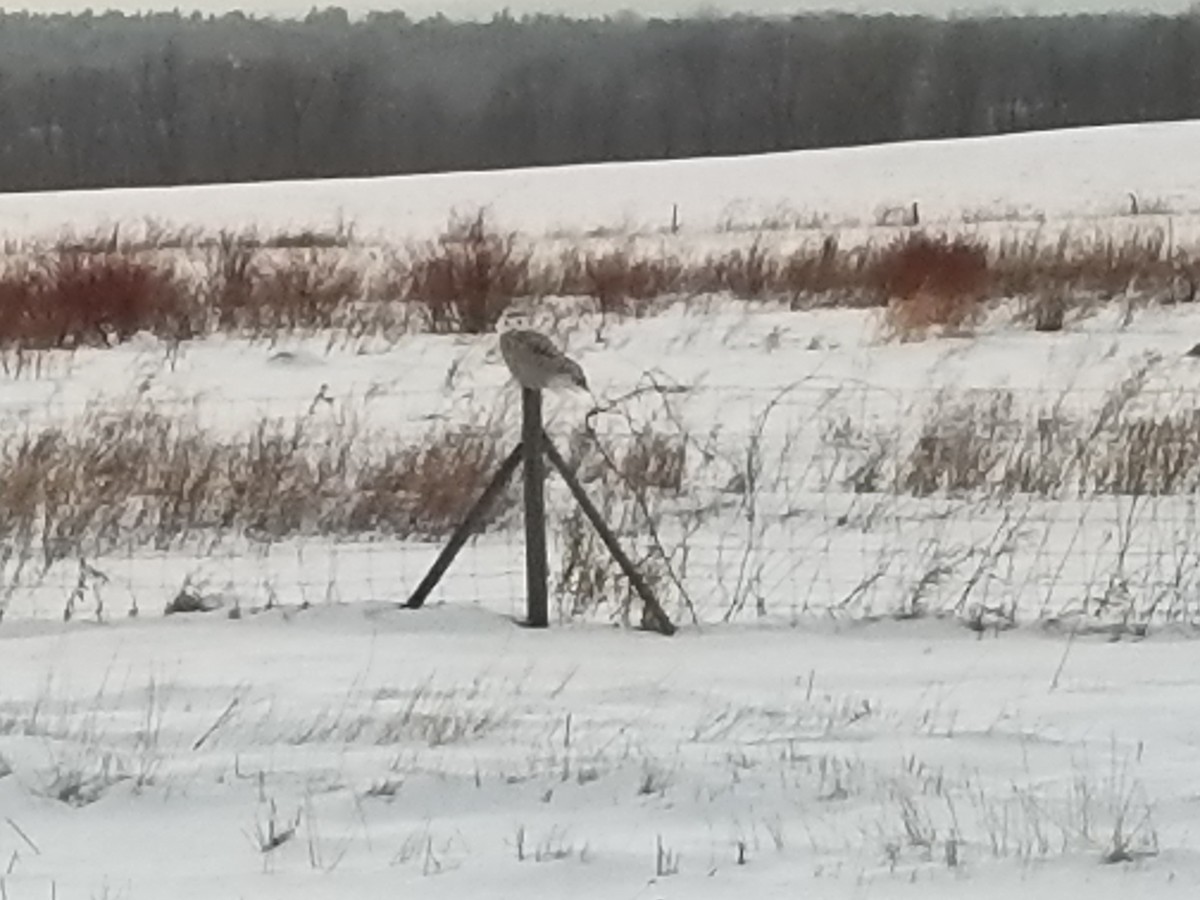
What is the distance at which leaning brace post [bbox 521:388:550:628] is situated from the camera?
5332 millimetres

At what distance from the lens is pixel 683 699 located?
4.69m

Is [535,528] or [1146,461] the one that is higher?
[535,528]

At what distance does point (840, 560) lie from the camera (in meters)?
6.33

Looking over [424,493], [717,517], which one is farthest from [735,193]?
[424,493]

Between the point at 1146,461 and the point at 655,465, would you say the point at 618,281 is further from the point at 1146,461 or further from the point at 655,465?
the point at 1146,461

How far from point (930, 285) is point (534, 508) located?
903 centimetres

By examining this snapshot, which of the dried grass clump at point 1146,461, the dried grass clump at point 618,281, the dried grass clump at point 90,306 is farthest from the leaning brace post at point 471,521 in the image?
the dried grass clump at point 618,281

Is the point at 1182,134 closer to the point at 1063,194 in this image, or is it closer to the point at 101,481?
the point at 1063,194

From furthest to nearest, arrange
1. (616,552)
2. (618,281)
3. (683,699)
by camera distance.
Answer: (618,281), (616,552), (683,699)

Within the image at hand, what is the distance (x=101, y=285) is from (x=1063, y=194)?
21.2 metres

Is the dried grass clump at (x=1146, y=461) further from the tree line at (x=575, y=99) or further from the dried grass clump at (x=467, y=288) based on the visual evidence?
the tree line at (x=575, y=99)

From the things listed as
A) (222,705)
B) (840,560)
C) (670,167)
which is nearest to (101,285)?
(840,560)

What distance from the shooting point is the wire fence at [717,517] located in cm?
577

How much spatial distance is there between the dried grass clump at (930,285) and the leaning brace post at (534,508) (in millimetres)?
7248
